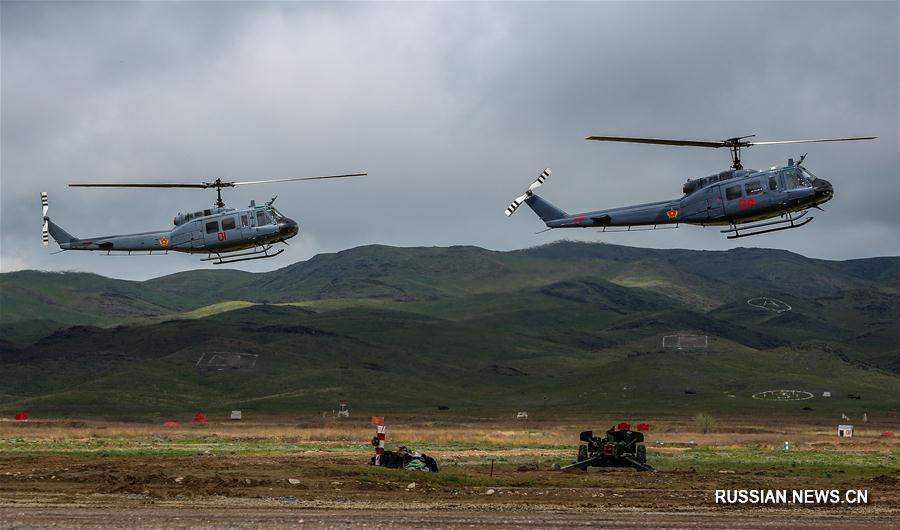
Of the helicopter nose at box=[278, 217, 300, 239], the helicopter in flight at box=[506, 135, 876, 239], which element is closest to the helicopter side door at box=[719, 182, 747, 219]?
the helicopter in flight at box=[506, 135, 876, 239]

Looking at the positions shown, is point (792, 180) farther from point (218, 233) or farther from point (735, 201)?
point (218, 233)

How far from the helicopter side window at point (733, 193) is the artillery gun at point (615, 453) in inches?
548

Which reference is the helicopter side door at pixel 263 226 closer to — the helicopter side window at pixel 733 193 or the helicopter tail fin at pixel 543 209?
the helicopter tail fin at pixel 543 209

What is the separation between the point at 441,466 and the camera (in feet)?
147

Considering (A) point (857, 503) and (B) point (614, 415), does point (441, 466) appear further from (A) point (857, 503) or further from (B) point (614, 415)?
(B) point (614, 415)

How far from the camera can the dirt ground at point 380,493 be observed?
1102 inches

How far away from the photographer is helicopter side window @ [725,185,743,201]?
51.4 meters

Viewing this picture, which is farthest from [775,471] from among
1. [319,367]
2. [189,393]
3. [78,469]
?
[319,367]

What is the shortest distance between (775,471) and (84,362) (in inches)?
5770

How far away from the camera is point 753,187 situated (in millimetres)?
51062

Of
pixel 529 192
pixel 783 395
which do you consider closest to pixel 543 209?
pixel 529 192

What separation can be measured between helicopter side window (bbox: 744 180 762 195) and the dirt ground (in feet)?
38.5

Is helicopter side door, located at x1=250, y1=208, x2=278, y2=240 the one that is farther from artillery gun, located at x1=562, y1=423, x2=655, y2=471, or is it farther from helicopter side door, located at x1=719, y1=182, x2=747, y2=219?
artillery gun, located at x1=562, y1=423, x2=655, y2=471

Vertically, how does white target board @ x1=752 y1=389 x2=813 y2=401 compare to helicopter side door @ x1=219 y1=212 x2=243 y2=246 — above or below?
below
